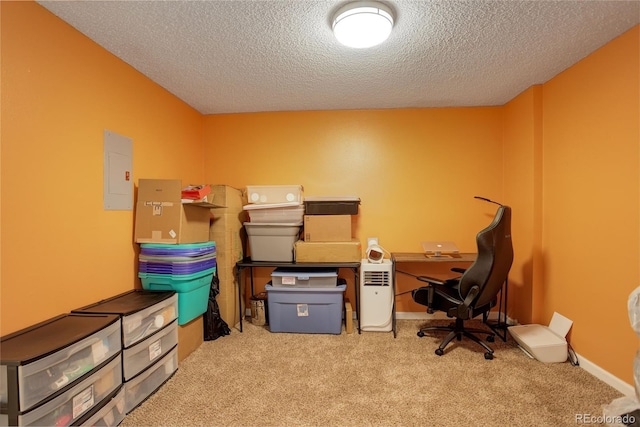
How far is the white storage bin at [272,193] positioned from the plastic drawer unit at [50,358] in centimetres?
164

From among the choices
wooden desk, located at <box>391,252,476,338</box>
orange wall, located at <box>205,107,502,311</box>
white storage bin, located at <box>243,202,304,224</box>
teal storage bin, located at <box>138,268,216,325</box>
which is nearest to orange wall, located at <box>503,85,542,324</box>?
orange wall, located at <box>205,107,502,311</box>

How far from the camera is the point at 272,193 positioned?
3.03 meters

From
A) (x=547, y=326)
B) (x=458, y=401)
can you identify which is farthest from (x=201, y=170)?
(x=547, y=326)

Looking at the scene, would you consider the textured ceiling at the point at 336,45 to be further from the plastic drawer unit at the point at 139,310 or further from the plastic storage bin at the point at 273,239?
the plastic drawer unit at the point at 139,310

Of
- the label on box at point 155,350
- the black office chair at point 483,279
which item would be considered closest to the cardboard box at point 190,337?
the label on box at point 155,350

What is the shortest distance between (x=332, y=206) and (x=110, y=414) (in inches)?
87.6

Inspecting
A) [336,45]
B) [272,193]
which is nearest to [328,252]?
[272,193]

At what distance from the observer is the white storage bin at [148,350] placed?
1.73 meters

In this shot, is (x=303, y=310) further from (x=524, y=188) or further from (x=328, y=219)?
(x=524, y=188)

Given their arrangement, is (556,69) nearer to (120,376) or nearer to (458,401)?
(458,401)

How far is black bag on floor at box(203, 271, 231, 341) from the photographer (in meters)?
2.68

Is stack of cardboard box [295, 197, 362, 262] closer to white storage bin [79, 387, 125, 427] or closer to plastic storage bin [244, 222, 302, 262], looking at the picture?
plastic storage bin [244, 222, 302, 262]

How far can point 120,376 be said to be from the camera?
1.67 meters

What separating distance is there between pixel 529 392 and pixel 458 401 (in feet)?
1.66
